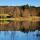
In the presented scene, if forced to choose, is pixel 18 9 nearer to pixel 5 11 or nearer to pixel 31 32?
pixel 5 11

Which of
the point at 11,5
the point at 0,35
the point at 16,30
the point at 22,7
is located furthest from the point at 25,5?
the point at 0,35

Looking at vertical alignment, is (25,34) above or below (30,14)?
below

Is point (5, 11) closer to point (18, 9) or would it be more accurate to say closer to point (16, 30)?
point (18, 9)

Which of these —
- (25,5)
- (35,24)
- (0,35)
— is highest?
(25,5)

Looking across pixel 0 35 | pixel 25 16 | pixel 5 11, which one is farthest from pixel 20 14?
pixel 0 35

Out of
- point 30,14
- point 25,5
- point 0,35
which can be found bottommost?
point 0,35

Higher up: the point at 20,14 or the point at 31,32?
the point at 20,14
